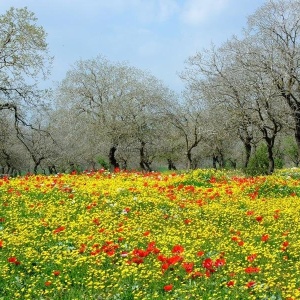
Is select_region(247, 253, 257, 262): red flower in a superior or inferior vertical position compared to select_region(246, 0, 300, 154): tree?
inferior

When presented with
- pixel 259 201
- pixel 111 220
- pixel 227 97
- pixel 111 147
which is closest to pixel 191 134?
pixel 111 147

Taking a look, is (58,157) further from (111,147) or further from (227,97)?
(227,97)

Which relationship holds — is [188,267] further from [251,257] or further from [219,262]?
[251,257]

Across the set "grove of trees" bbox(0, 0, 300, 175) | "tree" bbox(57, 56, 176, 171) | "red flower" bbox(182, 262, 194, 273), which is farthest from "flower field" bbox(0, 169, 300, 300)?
"tree" bbox(57, 56, 176, 171)

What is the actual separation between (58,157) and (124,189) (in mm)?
49501

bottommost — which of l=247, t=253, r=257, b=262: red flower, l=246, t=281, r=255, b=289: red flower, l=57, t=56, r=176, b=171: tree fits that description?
l=246, t=281, r=255, b=289: red flower

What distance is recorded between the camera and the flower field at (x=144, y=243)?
691 centimetres

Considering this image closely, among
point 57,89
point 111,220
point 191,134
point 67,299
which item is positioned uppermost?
point 57,89

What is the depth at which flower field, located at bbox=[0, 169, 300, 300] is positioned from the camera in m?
6.91

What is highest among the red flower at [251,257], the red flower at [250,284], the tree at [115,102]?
the tree at [115,102]

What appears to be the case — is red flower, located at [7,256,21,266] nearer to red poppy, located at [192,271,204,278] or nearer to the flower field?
the flower field

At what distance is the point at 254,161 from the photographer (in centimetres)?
3375

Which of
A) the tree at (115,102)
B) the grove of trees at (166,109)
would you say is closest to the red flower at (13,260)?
the grove of trees at (166,109)

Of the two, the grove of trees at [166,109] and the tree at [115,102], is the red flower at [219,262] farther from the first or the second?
the tree at [115,102]
